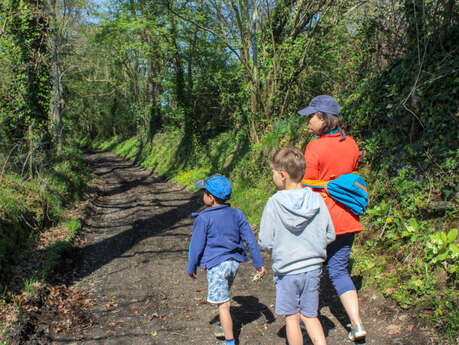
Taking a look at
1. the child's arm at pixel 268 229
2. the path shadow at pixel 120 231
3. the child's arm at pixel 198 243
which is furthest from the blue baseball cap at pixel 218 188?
the path shadow at pixel 120 231

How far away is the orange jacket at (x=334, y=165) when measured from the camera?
3.10 meters

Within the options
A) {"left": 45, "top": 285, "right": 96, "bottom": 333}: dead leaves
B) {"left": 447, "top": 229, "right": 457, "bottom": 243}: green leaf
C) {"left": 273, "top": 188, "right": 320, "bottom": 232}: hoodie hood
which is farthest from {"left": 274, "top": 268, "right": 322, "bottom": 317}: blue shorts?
{"left": 45, "top": 285, "right": 96, "bottom": 333}: dead leaves

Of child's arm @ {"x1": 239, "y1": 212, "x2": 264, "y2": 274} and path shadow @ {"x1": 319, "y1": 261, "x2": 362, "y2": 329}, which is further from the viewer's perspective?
path shadow @ {"x1": 319, "y1": 261, "x2": 362, "y2": 329}

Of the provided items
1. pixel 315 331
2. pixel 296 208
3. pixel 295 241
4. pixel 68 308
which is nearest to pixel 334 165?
pixel 296 208

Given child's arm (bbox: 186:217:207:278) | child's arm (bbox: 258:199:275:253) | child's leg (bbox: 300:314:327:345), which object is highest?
child's arm (bbox: 258:199:275:253)

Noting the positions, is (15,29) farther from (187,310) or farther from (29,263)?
(187,310)

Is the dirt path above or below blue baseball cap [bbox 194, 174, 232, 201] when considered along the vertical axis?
below

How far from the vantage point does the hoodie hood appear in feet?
8.51

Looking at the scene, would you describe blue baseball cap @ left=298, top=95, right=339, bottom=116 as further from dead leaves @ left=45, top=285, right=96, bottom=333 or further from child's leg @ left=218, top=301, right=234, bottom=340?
dead leaves @ left=45, top=285, right=96, bottom=333

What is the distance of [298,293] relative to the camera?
2.71 meters

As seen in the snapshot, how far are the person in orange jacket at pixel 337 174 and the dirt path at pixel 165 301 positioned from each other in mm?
638

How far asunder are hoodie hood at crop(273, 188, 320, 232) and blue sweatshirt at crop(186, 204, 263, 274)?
0.73m

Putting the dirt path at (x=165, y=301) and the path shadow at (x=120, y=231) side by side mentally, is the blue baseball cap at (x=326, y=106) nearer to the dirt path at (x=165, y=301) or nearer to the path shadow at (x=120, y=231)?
the dirt path at (x=165, y=301)

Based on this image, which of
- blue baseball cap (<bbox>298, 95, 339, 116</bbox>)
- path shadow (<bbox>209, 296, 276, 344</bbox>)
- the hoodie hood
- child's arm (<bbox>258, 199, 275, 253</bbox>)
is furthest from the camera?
path shadow (<bbox>209, 296, 276, 344</bbox>)
